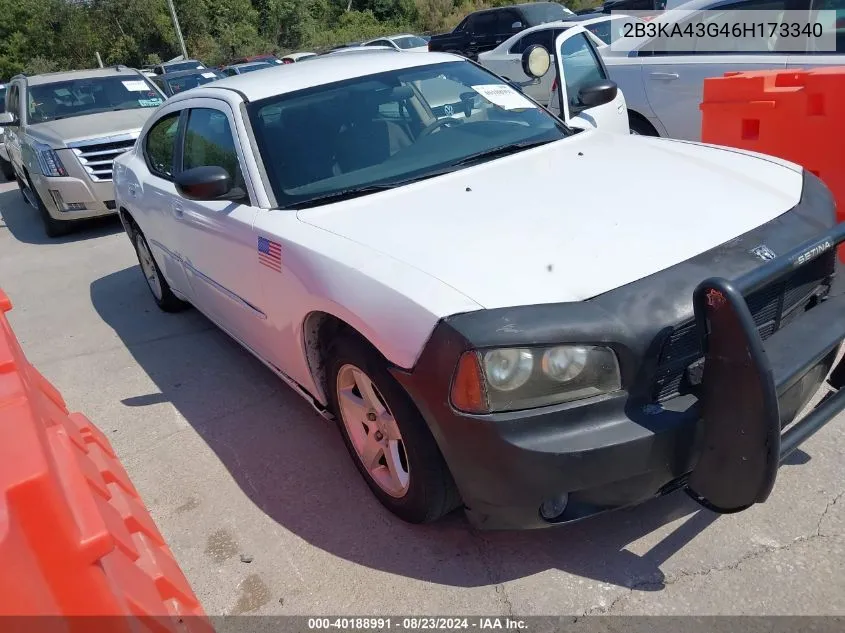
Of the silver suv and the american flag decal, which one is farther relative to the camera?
the silver suv

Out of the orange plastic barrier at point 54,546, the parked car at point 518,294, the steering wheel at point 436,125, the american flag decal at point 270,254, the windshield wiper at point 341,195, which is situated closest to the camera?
the orange plastic barrier at point 54,546

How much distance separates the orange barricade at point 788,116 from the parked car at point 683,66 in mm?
1134

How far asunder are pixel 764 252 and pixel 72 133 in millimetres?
8206

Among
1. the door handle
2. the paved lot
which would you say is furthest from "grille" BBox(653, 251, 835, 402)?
the door handle

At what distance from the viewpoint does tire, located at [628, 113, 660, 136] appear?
669 cm

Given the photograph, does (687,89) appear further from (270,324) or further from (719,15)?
(270,324)

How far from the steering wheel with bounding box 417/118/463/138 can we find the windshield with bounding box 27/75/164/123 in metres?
7.03

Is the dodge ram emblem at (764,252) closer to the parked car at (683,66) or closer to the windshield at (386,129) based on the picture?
the windshield at (386,129)

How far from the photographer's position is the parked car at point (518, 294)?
6.77ft

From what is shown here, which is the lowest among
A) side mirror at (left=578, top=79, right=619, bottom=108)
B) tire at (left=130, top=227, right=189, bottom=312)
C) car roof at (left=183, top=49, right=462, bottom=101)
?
tire at (left=130, top=227, right=189, bottom=312)

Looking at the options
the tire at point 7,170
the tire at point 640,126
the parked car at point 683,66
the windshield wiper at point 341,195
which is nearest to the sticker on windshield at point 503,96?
the windshield wiper at point 341,195

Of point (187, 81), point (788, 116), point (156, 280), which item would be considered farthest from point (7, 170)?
point (788, 116)

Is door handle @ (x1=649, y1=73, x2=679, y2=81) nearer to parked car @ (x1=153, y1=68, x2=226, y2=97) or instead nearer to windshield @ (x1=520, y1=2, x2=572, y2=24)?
windshield @ (x1=520, y1=2, x2=572, y2=24)

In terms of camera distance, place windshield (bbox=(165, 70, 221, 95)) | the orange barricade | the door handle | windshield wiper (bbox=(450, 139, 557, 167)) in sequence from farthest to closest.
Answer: windshield (bbox=(165, 70, 221, 95)) → the door handle → the orange barricade → windshield wiper (bbox=(450, 139, 557, 167))
